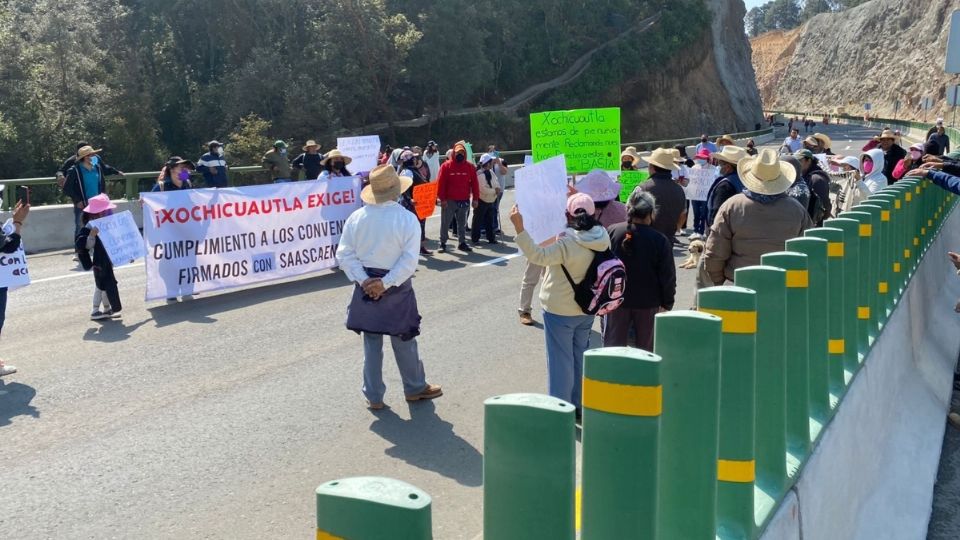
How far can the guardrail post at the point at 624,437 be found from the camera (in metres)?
2.33

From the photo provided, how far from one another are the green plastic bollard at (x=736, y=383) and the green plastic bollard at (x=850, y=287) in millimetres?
2165

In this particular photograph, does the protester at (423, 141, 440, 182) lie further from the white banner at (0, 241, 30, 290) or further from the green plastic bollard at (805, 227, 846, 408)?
the green plastic bollard at (805, 227, 846, 408)

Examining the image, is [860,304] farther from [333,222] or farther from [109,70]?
[109,70]

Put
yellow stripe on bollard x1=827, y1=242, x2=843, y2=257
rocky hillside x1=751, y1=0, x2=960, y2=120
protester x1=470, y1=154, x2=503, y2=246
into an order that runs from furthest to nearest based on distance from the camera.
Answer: rocky hillside x1=751, y1=0, x2=960, y2=120 < protester x1=470, y1=154, x2=503, y2=246 < yellow stripe on bollard x1=827, y1=242, x2=843, y2=257

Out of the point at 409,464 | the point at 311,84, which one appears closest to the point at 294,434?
the point at 409,464

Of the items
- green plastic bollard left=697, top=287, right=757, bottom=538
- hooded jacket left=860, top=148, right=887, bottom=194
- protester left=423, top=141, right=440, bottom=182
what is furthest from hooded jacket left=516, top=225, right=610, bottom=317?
protester left=423, top=141, right=440, bottom=182

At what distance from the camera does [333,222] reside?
13.5 metres

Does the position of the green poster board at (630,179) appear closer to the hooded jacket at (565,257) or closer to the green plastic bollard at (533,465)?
the hooded jacket at (565,257)

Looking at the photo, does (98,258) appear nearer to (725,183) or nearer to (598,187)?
(598,187)

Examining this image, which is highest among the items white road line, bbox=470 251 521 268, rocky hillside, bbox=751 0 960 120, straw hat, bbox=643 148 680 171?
rocky hillside, bbox=751 0 960 120

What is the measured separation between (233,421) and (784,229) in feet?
14.1

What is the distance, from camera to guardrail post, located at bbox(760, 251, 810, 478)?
4.14 m

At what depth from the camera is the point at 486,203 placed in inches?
647

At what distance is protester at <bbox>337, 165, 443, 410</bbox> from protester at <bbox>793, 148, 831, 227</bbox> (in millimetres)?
4981
